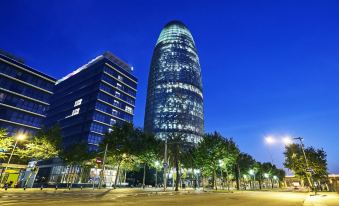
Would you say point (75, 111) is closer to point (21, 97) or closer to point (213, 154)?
point (21, 97)

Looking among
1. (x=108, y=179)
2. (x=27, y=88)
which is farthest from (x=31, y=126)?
(x=108, y=179)

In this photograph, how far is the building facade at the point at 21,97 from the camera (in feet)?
238

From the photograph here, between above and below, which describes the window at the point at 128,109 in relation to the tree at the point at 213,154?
above

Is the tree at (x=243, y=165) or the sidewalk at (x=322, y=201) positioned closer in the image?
the sidewalk at (x=322, y=201)

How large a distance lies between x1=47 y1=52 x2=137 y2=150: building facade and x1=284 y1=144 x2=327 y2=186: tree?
70.9 m

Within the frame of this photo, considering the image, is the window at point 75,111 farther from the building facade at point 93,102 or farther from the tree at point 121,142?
the tree at point 121,142

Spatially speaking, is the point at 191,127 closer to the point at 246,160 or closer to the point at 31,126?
the point at 246,160

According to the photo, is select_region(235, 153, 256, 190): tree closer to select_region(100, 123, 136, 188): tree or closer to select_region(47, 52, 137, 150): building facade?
select_region(100, 123, 136, 188): tree

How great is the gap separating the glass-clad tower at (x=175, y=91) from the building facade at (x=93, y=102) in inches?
1200

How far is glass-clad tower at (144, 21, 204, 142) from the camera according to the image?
14550 centimetres

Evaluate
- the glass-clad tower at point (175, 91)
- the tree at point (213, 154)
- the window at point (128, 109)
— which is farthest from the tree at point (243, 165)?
the window at point (128, 109)

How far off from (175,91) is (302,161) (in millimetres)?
100850

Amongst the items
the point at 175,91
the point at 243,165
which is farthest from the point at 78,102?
the point at 243,165

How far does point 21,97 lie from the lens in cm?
7688
